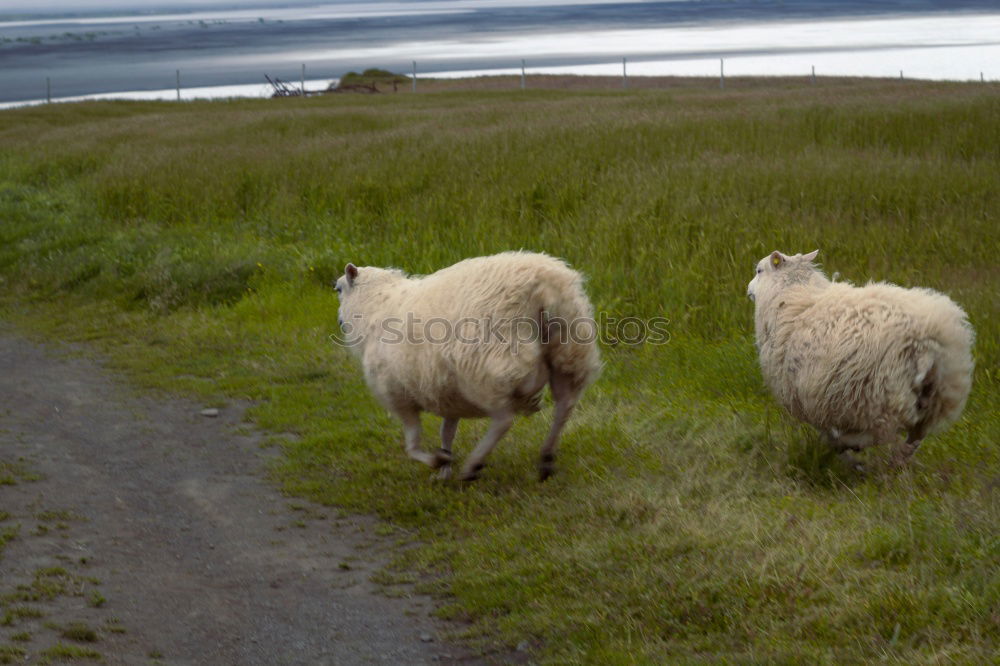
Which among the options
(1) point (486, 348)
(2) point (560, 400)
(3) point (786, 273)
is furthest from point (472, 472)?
(3) point (786, 273)

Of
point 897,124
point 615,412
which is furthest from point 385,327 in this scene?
point 897,124

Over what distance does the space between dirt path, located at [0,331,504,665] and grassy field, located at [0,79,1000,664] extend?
352mm

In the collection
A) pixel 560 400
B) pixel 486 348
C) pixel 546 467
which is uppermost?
pixel 486 348

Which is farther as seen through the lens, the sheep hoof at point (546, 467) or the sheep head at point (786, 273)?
the sheep head at point (786, 273)

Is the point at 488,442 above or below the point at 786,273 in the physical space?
below

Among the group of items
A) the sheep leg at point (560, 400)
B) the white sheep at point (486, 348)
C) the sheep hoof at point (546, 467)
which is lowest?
the sheep hoof at point (546, 467)

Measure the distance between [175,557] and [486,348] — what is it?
222 cm

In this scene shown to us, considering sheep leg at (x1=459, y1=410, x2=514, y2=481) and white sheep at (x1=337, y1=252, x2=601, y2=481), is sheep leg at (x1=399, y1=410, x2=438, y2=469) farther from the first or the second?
sheep leg at (x1=459, y1=410, x2=514, y2=481)

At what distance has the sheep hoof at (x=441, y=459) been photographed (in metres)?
7.27

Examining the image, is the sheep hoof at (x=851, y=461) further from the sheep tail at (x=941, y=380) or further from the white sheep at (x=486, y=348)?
the white sheep at (x=486, y=348)

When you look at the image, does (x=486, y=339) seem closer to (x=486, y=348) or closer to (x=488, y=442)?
(x=486, y=348)

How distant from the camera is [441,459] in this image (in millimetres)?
7297

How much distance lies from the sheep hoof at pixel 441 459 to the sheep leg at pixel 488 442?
6.4 inches

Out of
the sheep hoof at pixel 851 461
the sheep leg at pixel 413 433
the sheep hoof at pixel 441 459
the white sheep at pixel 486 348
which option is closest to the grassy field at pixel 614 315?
the sheep hoof at pixel 851 461
